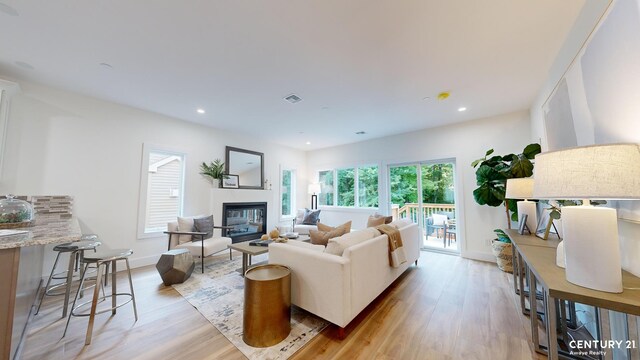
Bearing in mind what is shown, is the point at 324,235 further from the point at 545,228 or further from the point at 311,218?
the point at 311,218

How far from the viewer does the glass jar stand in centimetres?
174

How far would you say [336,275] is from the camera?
1.86m

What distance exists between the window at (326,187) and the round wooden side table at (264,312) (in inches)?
185

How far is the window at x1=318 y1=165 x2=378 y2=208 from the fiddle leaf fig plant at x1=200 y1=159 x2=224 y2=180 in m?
2.96

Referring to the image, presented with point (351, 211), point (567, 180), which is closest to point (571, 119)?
point (567, 180)

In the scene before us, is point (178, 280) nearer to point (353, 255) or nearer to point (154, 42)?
point (353, 255)

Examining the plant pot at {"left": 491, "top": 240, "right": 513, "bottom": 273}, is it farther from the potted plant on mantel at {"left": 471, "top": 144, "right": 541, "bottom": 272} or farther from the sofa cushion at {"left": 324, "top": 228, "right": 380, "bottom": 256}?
the sofa cushion at {"left": 324, "top": 228, "right": 380, "bottom": 256}

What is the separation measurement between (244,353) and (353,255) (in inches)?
44.8

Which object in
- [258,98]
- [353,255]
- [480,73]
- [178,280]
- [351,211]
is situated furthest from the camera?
[351,211]

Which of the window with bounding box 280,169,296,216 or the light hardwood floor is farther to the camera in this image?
the window with bounding box 280,169,296,216

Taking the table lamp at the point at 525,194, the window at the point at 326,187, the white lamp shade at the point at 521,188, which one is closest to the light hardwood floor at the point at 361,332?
the table lamp at the point at 525,194

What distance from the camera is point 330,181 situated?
6.57 metres

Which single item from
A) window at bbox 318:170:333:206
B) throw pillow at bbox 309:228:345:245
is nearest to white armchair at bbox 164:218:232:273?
throw pillow at bbox 309:228:345:245

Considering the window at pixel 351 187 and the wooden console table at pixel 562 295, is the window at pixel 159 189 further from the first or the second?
the wooden console table at pixel 562 295
